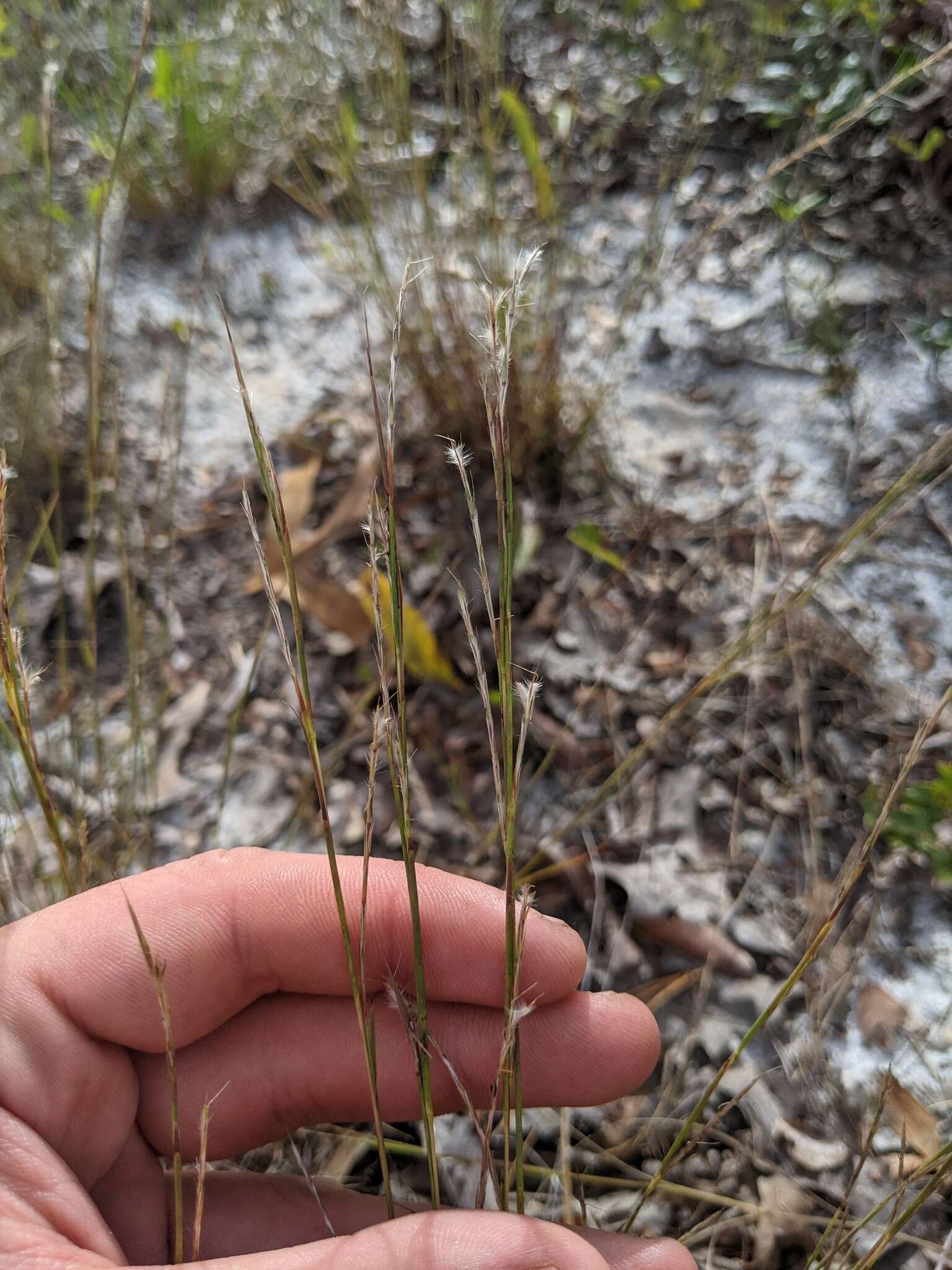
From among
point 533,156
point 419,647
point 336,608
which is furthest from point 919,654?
point 533,156

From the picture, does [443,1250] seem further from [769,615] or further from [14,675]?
[769,615]

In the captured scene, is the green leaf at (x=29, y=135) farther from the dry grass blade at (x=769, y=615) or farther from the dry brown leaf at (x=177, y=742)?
the dry grass blade at (x=769, y=615)

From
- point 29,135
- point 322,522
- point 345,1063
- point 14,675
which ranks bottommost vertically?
point 345,1063

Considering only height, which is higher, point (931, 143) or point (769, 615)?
point (931, 143)

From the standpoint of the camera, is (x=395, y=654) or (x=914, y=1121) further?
(x=914, y=1121)

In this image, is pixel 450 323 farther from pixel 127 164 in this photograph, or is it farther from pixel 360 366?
pixel 127 164

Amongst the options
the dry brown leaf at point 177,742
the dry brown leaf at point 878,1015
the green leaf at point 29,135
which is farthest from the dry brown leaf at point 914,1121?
the green leaf at point 29,135
